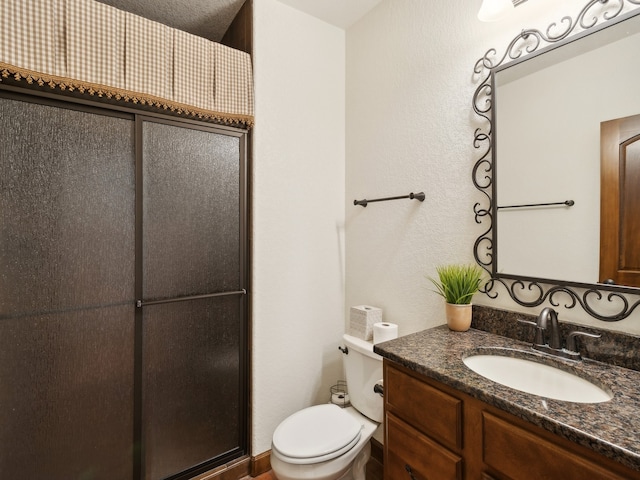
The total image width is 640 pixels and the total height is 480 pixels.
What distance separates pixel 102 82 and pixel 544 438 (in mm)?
1982

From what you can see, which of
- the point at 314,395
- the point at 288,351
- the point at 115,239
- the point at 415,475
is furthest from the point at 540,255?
the point at 115,239

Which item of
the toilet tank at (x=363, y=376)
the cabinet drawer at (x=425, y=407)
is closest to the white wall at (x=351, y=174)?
the toilet tank at (x=363, y=376)

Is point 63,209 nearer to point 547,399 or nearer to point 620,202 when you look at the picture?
point 547,399

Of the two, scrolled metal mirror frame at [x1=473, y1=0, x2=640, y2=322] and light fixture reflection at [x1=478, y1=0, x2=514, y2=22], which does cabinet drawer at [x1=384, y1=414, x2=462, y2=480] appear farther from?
light fixture reflection at [x1=478, y1=0, x2=514, y2=22]

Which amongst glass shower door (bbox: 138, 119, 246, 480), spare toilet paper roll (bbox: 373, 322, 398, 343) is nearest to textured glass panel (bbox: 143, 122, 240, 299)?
glass shower door (bbox: 138, 119, 246, 480)

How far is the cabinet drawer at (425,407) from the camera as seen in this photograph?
930mm

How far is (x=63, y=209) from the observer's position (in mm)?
1334

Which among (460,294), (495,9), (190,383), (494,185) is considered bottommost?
(190,383)

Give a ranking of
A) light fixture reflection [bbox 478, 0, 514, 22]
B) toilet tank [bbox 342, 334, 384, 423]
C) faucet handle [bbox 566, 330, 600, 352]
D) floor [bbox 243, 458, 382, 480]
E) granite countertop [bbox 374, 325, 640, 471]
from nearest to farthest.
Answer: granite countertop [bbox 374, 325, 640, 471], faucet handle [bbox 566, 330, 600, 352], light fixture reflection [bbox 478, 0, 514, 22], toilet tank [bbox 342, 334, 384, 423], floor [bbox 243, 458, 382, 480]

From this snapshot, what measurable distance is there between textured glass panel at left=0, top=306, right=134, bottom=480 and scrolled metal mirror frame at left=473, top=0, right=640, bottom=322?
5.45 feet

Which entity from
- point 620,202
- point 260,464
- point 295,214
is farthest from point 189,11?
point 260,464

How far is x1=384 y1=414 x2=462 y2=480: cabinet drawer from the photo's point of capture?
949 millimetres

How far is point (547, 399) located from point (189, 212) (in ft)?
5.24

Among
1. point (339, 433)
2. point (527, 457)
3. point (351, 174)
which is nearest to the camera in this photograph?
point (527, 457)
